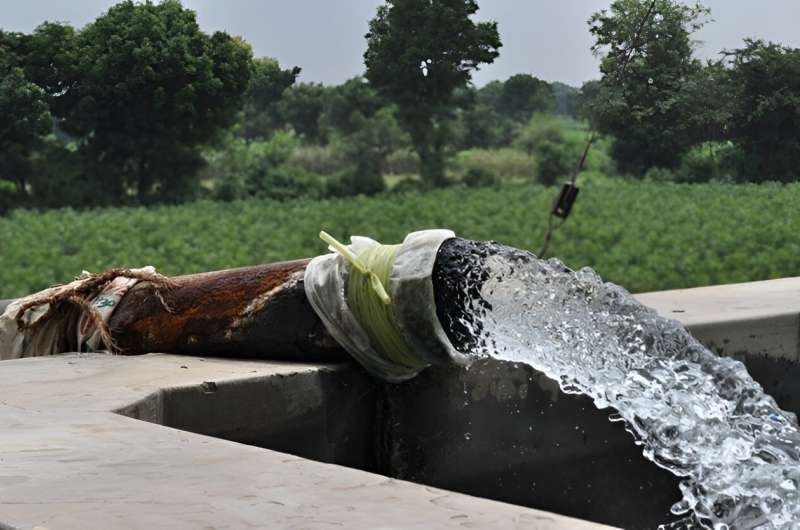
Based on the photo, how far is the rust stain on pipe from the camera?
3910mm

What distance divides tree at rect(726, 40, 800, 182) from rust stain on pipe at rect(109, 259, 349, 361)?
234 inches

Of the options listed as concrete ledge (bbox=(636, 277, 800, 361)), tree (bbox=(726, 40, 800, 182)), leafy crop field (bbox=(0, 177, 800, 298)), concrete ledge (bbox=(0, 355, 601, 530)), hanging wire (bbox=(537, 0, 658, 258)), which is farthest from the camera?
tree (bbox=(726, 40, 800, 182))

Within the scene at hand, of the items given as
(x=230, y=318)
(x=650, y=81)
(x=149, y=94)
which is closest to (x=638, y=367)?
(x=230, y=318)

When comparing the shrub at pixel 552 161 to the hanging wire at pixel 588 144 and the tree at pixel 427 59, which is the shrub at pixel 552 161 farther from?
the tree at pixel 427 59

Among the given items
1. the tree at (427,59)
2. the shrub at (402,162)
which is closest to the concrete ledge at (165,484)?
the tree at (427,59)

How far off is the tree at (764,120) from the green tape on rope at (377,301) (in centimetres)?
599

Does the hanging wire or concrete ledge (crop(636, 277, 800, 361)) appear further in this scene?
the hanging wire

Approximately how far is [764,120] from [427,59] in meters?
2.13

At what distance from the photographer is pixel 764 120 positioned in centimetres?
958

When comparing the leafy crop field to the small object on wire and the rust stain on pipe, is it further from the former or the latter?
the rust stain on pipe

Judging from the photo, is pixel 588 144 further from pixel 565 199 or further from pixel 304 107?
pixel 304 107

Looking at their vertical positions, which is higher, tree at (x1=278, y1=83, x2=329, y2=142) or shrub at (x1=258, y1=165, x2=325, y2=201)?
tree at (x1=278, y1=83, x2=329, y2=142)

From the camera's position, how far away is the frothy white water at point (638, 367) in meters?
3.48

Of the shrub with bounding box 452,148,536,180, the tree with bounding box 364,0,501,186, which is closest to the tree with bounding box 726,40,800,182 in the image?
the shrub with bounding box 452,148,536,180
